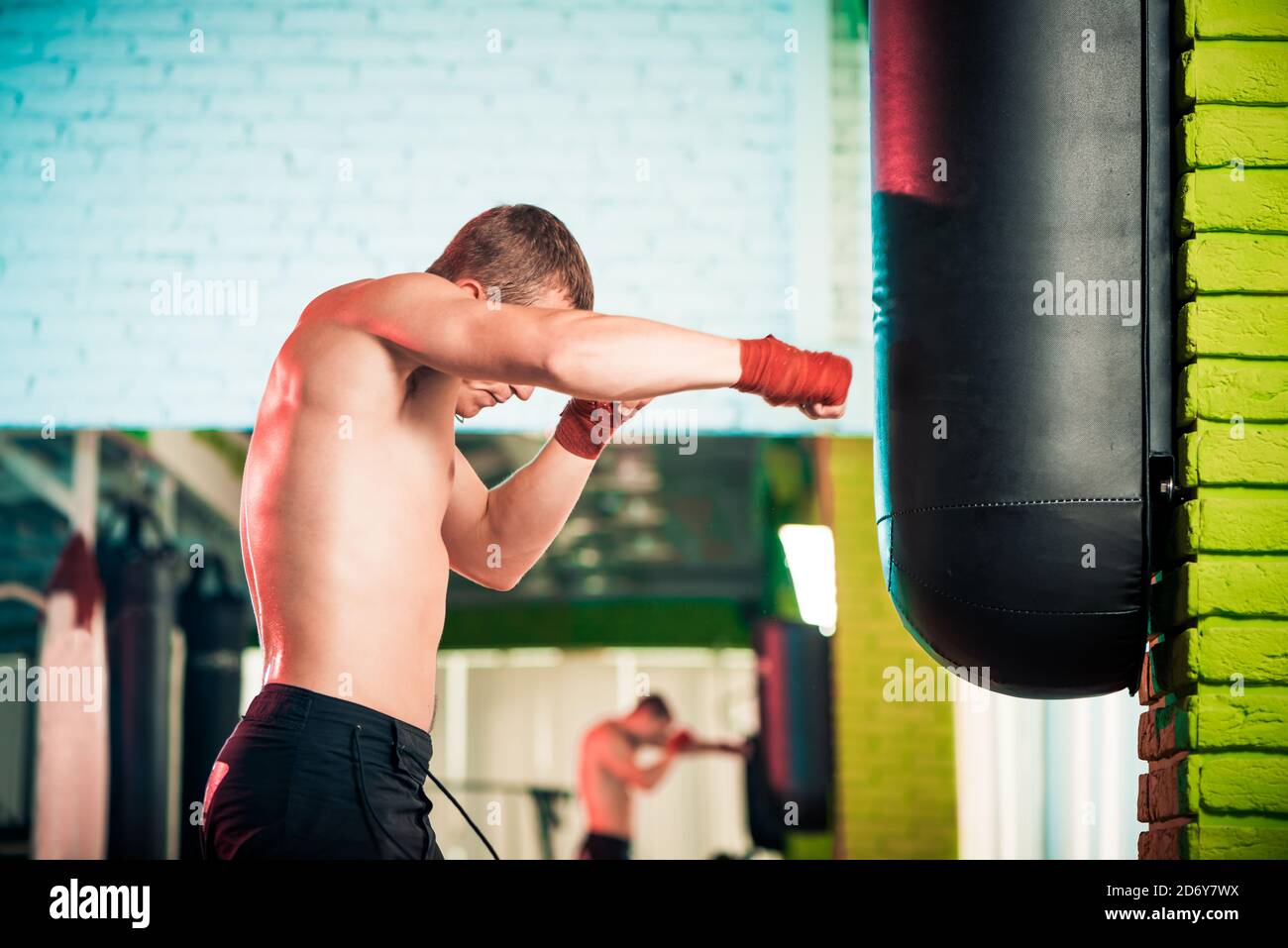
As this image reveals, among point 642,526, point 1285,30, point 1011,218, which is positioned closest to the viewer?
point 1011,218

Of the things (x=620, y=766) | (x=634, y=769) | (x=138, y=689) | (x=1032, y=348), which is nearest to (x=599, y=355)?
(x=1032, y=348)

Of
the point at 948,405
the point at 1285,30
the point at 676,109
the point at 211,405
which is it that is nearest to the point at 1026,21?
the point at 1285,30

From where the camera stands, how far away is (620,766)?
16.5 ft

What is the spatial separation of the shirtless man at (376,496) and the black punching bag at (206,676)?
8.48 feet

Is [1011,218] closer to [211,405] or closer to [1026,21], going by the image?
[1026,21]

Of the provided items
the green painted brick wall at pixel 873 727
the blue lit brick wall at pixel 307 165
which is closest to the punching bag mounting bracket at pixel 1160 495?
the blue lit brick wall at pixel 307 165

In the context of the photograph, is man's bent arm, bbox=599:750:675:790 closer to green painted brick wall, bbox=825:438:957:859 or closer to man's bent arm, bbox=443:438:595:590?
green painted brick wall, bbox=825:438:957:859

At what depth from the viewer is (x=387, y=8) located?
12.9 ft

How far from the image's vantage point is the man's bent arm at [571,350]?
1472 millimetres

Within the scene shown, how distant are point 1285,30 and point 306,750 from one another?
156 centimetres

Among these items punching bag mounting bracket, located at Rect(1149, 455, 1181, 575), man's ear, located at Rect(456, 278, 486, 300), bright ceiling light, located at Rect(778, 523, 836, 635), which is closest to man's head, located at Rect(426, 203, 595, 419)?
man's ear, located at Rect(456, 278, 486, 300)

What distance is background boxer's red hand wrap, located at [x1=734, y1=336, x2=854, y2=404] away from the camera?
60.0 inches

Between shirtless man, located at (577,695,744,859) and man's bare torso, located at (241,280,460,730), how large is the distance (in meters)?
3.14
